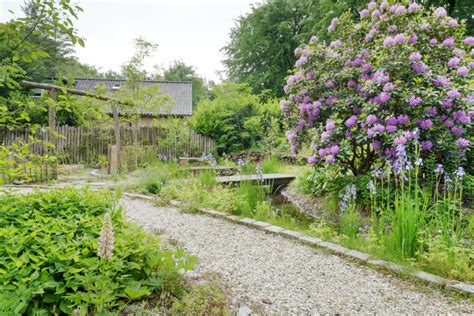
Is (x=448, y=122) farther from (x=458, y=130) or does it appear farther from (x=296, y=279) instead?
(x=296, y=279)

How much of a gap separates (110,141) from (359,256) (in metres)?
10.6

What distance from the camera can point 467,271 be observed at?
7.61 feet

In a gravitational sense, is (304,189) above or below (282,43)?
below

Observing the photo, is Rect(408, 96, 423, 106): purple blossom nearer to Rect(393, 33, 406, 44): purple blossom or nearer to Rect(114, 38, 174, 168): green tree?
Rect(393, 33, 406, 44): purple blossom

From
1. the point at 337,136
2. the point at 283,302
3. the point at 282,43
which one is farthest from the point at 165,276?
the point at 282,43

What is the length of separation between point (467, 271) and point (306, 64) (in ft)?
11.6

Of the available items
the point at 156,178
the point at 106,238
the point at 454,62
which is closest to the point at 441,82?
the point at 454,62

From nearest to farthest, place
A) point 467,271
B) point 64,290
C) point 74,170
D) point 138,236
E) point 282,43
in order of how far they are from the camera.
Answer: point 64,290
point 138,236
point 467,271
point 74,170
point 282,43

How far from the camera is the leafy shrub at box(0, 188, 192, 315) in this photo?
1.47 metres

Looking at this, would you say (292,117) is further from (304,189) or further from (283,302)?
(283,302)

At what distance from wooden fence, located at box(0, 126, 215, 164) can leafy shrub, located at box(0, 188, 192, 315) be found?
8670 millimetres

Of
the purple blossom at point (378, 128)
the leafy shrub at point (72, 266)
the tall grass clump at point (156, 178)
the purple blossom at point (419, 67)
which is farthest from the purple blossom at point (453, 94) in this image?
the tall grass clump at point (156, 178)

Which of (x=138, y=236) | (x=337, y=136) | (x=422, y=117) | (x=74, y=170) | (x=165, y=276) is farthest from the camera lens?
(x=74, y=170)

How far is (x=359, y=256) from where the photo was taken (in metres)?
2.71
